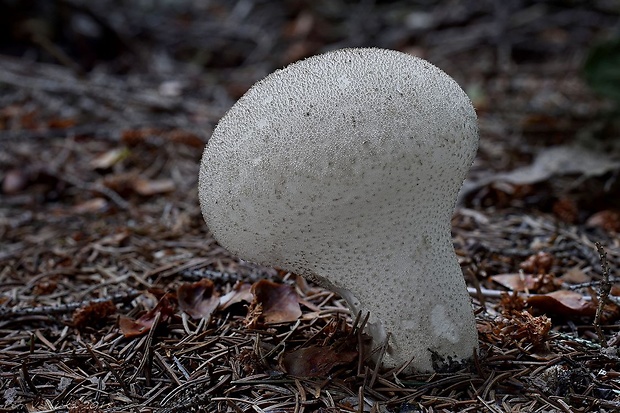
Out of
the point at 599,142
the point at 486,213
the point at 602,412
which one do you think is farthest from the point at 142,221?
the point at 599,142

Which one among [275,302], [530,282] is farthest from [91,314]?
[530,282]

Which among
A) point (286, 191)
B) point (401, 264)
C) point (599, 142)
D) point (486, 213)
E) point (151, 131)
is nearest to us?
point (286, 191)

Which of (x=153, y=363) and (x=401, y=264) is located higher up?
(x=401, y=264)

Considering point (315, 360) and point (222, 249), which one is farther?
point (222, 249)

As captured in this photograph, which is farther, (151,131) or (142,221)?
(151,131)

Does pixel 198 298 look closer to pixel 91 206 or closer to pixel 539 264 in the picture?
pixel 539 264

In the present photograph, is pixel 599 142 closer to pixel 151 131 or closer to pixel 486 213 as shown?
pixel 486 213

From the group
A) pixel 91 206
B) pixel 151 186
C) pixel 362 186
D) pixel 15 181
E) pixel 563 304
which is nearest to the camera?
pixel 362 186
